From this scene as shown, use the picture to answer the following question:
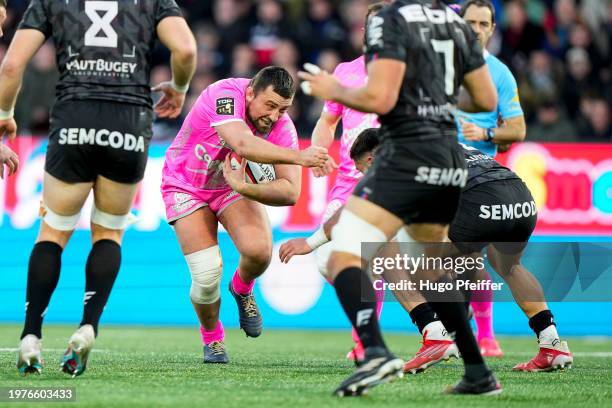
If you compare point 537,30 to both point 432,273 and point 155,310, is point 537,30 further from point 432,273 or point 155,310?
point 432,273

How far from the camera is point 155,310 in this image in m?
12.2

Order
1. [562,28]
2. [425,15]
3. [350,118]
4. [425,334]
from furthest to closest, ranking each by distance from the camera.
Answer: [562,28]
[350,118]
[425,334]
[425,15]

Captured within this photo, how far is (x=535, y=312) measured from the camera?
726 centimetres

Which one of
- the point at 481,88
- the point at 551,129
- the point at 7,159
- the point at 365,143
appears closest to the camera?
the point at 481,88

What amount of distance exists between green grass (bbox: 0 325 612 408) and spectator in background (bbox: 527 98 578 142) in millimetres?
4099

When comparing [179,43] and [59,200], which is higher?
[179,43]

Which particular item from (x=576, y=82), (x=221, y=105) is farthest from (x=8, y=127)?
(x=576, y=82)

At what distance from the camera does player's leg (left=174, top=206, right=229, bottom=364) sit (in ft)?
23.9

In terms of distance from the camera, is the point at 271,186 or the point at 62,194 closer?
the point at 62,194

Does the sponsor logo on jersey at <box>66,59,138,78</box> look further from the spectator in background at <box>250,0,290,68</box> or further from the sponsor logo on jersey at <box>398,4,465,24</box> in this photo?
the spectator in background at <box>250,0,290,68</box>

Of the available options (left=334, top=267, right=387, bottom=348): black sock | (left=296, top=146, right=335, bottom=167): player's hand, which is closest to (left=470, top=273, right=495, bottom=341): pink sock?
(left=296, top=146, right=335, bottom=167): player's hand

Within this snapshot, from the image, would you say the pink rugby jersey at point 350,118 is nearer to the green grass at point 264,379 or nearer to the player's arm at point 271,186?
the player's arm at point 271,186

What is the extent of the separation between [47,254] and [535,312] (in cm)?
335

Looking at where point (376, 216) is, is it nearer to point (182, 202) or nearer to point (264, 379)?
point (264, 379)
